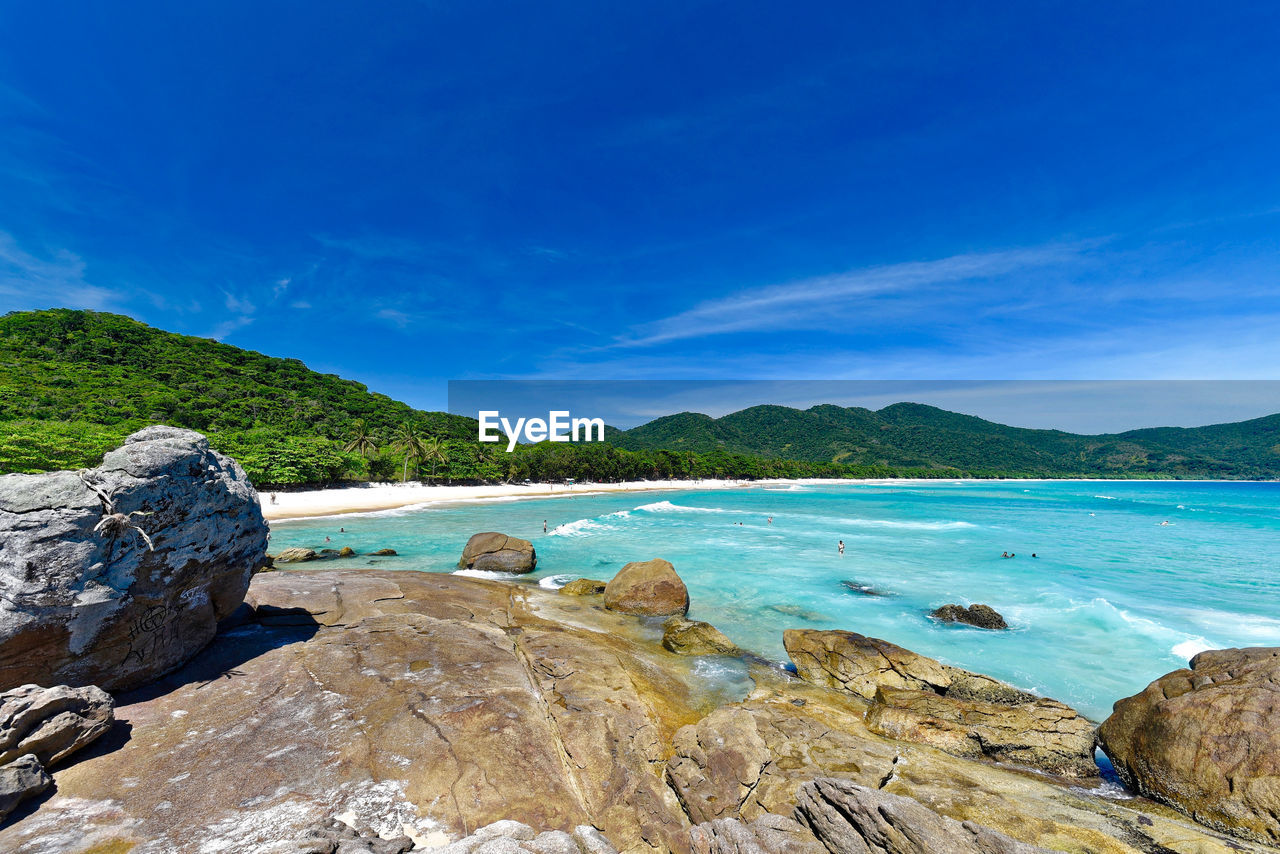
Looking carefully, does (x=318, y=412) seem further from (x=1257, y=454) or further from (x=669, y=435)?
(x=1257, y=454)

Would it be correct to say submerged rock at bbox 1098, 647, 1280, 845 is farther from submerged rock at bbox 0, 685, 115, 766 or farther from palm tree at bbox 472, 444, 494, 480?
palm tree at bbox 472, 444, 494, 480

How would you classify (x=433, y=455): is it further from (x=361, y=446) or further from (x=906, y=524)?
(x=906, y=524)

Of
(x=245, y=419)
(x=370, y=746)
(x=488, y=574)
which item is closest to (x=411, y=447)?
(x=245, y=419)

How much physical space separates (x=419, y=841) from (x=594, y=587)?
47.5ft

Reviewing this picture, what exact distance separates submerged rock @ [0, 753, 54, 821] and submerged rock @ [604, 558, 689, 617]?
1369 cm

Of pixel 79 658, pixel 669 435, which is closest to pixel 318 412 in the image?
pixel 79 658

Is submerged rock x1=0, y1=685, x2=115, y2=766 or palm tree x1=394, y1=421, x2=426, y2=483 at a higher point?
palm tree x1=394, y1=421, x2=426, y2=483

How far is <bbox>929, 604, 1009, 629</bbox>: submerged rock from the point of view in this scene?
709 inches

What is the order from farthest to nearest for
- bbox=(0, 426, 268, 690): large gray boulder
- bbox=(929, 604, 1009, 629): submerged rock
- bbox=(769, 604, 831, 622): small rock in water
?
bbox=(769, 604, 831, 622): small rock in water, bbox=(929, 604, 1009, 629): submerged rock, bbox=(0, 426, 268, 690): large gray boulder

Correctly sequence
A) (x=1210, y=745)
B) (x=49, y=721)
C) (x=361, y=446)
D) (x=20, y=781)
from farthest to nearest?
(x=361, y=446) < (x=1210, y=745) < (x=49, y=721) < (x=20, y=781)

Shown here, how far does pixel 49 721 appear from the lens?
18.5 ft

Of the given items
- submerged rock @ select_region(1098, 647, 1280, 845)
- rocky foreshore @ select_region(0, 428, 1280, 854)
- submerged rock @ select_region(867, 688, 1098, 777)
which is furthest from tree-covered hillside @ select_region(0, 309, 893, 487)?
submerged rock @ select_region(1098, 647, 1280, 845)

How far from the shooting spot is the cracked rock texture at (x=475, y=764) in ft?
17.6

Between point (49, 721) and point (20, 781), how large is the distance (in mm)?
888
